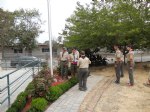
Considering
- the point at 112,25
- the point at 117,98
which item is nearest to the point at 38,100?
the point at 117,98

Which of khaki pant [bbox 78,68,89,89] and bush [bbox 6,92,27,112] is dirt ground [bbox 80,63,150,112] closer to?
khaki pant [bbox 78,68,89,89]

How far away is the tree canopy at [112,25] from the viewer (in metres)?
23.0

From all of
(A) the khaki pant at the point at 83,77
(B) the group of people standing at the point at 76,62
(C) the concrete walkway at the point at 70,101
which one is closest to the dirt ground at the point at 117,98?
(C) the concrete walkway at the point at 70,101

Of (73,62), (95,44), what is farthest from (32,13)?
(73,62)

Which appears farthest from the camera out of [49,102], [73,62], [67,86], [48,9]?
[73,62]

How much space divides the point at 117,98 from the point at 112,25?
950 centimetres

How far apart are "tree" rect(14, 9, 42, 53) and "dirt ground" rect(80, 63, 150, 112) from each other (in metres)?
33.4

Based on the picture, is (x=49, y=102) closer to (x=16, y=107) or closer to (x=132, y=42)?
(x=16, y=107)

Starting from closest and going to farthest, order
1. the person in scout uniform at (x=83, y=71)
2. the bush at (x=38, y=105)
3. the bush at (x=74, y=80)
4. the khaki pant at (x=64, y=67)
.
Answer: the bush at (x=38, y=105), the person in scout uniform at (x=83, y=71), the bush at (x=74, y=80), the khaki pant at (x=64, y=67)

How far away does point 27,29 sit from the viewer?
51781mm

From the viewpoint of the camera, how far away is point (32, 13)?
52.1 meters

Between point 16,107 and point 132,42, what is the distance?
45.5 feet

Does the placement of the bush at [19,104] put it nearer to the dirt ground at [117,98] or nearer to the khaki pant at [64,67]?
the dirt ground at [117,98]

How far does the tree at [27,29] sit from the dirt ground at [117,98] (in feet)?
110
